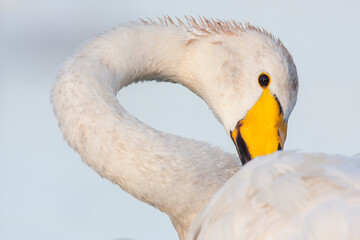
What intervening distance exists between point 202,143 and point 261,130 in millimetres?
310

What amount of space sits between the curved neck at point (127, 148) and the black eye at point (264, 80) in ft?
1.41

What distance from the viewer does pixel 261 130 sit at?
4348 millimetres

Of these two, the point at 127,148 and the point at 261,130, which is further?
the point at 261,130

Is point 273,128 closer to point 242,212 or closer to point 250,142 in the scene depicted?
point 250,142

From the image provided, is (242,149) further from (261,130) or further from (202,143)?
(202,143)

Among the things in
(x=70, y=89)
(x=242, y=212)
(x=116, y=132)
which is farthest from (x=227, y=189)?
(x=70, y=89)

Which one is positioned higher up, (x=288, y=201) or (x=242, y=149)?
(x=288, y=201)

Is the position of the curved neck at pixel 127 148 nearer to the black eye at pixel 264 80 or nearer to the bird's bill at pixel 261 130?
the bird's bill at pixel 261 130

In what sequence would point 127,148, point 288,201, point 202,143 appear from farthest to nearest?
1. point 202,143
2. point 127,148
3. point 288,201

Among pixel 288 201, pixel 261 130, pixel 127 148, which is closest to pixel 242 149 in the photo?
pixel 261 130

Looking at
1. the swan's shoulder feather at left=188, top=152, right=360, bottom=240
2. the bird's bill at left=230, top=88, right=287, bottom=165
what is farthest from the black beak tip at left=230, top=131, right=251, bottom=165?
the swan's shoulder feather at left=188, top=152, right=360, bottom=240

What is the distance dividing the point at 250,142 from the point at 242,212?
2.93ft

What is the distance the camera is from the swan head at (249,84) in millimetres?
4355

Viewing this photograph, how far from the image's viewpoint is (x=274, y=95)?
4.39 m
